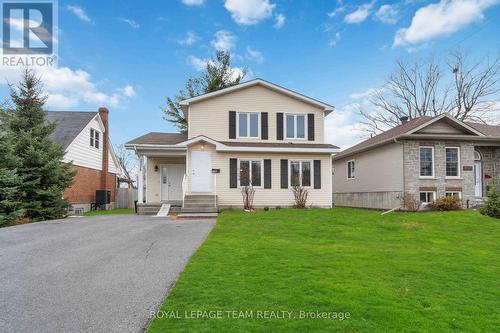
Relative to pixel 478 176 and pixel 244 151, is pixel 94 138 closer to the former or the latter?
pixel 244 151

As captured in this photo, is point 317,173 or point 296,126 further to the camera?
point 296,126

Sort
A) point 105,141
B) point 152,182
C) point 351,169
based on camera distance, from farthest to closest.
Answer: point 105,141
point 351,169
point 152,182

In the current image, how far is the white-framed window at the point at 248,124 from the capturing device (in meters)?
16.7

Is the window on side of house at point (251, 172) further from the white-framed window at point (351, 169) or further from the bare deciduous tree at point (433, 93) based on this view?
the bare deciduous tree at point (433, 93)

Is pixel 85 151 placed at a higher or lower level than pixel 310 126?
lower

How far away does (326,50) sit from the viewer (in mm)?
19750

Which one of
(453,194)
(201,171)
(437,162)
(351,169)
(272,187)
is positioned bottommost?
(453,194)

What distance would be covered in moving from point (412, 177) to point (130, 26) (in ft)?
55.0

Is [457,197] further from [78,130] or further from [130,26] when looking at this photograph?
[78,130]

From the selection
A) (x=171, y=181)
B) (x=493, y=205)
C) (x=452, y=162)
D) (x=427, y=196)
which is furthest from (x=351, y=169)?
(x=171, y=181)

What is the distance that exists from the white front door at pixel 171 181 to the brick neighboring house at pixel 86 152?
5491 mm

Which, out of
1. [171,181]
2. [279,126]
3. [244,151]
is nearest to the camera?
[244,151]

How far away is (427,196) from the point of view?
16.3 metres

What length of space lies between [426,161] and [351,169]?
5.96 m
